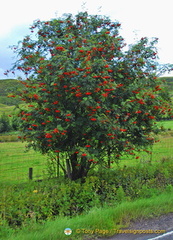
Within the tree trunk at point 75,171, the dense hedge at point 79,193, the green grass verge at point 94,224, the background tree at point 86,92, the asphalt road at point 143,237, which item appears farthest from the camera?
the tree trunk at point 75,171

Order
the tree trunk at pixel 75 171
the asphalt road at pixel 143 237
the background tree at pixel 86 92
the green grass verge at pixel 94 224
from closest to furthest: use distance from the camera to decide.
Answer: the green grass verge at pixel 94 224
the asphalt road at pixel 143 237
the background tree at pixel 86 92
the tree trunk at pixel 75 171

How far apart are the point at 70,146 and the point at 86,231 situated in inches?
123

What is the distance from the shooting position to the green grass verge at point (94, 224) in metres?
4.64

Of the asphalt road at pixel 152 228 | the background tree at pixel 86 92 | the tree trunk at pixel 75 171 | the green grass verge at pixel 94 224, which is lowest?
the asphalt road at pixel 152 228

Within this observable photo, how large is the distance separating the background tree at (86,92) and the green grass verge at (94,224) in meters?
1.55

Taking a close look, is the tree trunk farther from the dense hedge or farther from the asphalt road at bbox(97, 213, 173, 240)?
the asphalt road at bbox(97, 213, 173, 240)

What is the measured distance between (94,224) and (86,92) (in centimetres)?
312

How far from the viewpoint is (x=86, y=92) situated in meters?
6.52

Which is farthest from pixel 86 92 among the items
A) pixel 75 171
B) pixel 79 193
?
pixel 75 171

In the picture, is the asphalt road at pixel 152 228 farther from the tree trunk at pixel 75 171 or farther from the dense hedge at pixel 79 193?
the tree trunk at pixel 75 171

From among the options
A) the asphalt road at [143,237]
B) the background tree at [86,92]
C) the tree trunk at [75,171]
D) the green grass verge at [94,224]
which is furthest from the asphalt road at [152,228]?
the tree trunk at [75,171]

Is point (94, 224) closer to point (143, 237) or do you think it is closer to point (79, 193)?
point (143, 237)

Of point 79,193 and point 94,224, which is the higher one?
point 79,193

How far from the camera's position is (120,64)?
26.4 feet
